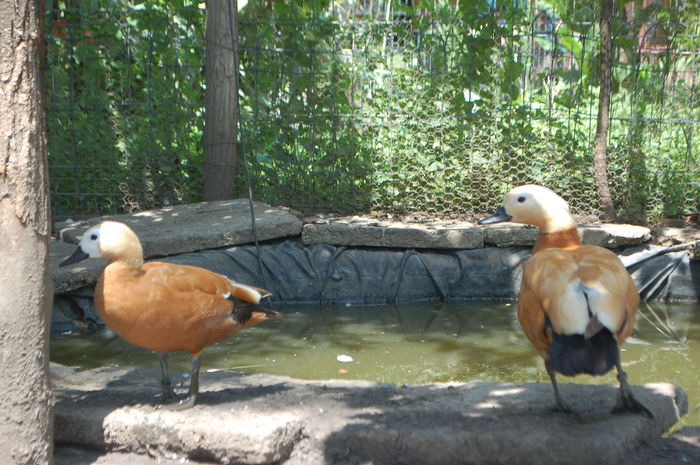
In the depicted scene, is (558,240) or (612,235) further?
(612,235)

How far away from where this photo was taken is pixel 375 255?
23.6 ft

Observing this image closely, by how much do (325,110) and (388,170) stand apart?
979mm

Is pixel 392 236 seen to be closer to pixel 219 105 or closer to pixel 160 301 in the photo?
pixel 219 105

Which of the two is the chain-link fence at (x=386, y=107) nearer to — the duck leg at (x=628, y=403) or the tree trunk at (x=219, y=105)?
the tree trunk at (x=219, y=105)

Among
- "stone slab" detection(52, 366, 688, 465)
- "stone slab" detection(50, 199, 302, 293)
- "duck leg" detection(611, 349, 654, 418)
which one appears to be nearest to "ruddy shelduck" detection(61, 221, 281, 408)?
"stone slab" detection(52, 366, 688, 465)

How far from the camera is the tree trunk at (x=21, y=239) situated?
108 inches

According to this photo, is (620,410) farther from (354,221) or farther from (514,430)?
(354,221)

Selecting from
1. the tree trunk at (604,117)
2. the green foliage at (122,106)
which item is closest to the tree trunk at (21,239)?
the green foliage at (122,106)

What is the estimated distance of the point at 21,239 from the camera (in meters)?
2.77

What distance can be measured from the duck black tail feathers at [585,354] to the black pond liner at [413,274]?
4.19 meters

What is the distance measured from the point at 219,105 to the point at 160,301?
487cm

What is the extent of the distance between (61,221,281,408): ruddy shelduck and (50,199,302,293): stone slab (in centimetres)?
269

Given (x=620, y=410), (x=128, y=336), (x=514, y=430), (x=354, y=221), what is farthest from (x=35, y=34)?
(x=354, y=221)

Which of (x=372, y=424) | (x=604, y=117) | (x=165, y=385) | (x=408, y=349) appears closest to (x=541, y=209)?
(x=372, y=424)
